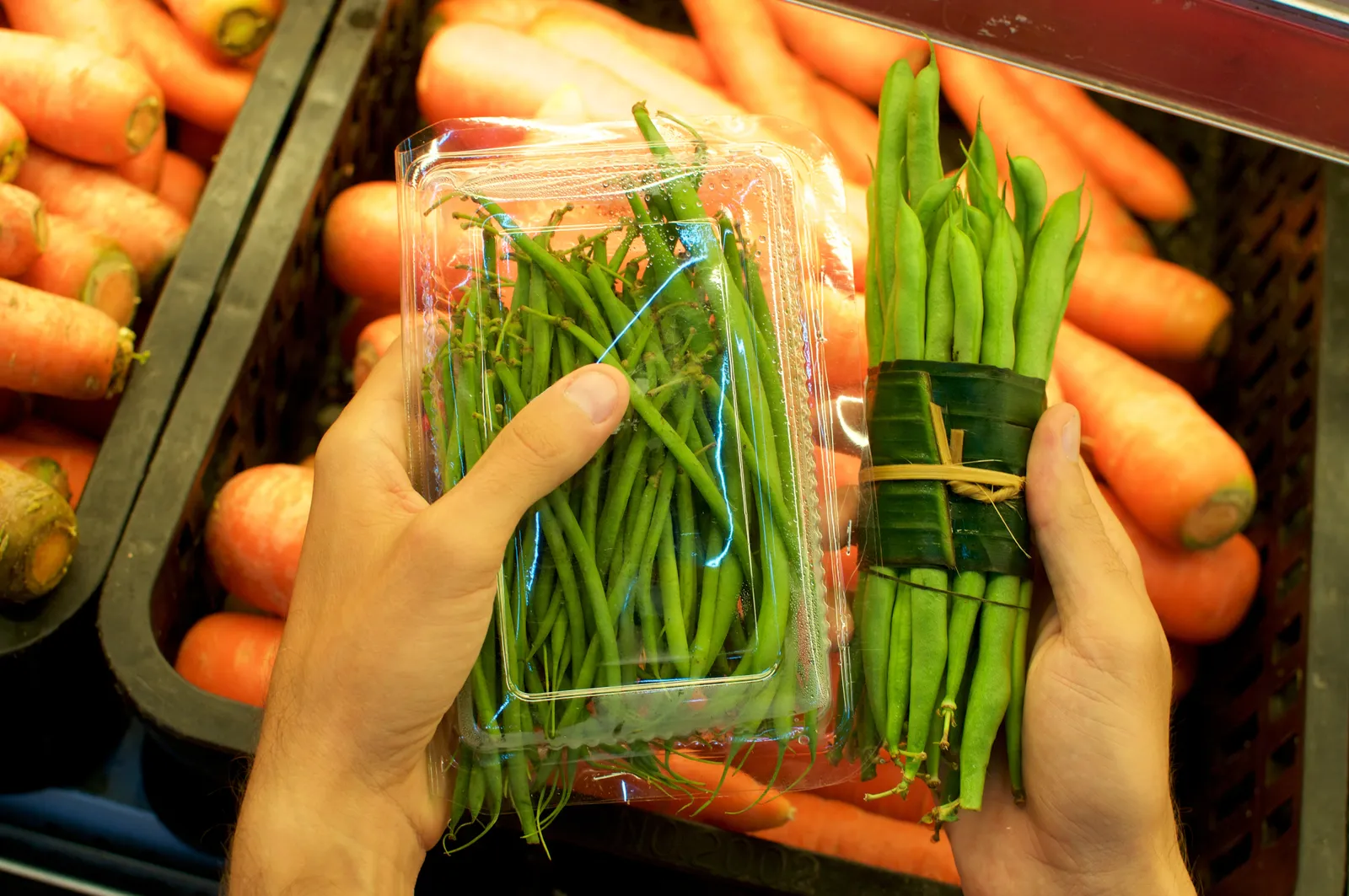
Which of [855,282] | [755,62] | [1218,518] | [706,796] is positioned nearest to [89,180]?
[755,62]

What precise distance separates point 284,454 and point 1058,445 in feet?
3.53

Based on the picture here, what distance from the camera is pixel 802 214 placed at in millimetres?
924

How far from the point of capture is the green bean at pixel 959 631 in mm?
810

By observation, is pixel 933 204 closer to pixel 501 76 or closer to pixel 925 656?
pixel 925 656

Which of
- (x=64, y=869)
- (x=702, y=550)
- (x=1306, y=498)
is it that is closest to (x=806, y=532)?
(x=702, y=550)

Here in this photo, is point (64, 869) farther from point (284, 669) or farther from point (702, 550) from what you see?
point (702, 550)

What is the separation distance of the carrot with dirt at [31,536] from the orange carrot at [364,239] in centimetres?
49

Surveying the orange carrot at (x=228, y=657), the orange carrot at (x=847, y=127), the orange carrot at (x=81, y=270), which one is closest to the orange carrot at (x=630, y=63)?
the orange carrot at (x=847, y=127)

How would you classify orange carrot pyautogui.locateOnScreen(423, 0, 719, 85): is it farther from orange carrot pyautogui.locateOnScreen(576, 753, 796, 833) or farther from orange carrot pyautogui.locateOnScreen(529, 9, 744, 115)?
orange carrot pyautogui.locateOnScreen(576, 753, 796, 833)

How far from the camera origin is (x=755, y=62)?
1.46m

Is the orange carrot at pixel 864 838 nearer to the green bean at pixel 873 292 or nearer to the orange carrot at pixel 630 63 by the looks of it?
the green bean at pixel 873 292

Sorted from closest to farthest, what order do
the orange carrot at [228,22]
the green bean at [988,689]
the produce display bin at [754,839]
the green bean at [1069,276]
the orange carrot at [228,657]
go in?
the green bean at [988,689] → the green bean at [1069,276] → the produce display bin at [754,839] → the orange carrot at [228,657] → the orange carrot at [228,22]

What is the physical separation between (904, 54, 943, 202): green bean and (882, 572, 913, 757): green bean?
391mm

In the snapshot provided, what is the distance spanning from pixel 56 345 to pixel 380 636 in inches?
29.2
